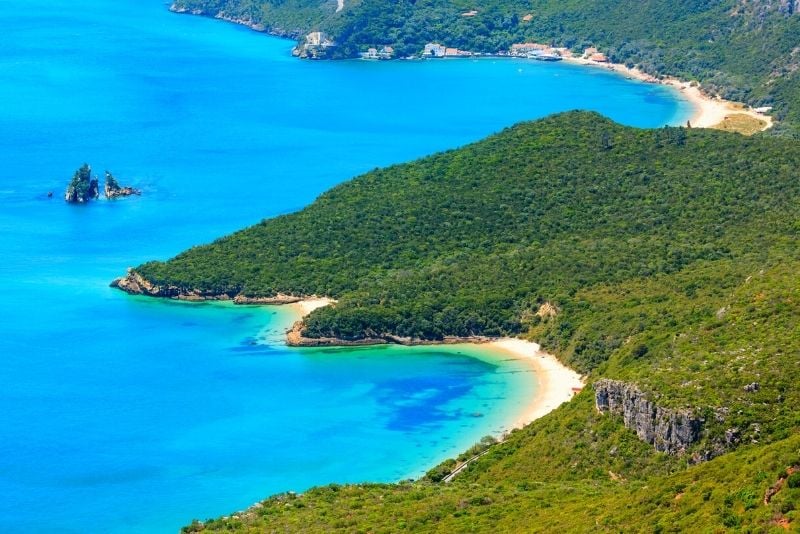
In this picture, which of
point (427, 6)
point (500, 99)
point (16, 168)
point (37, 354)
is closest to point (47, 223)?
point (16, 168)

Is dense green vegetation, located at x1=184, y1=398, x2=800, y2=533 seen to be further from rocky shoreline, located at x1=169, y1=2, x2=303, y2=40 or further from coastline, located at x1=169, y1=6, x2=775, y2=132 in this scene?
rocky shoreline, located at x1=169, y1=2, x2=303, y2=40

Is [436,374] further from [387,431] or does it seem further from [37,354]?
[37,354]

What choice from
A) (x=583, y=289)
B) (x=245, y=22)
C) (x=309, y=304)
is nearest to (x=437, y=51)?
(x=245, y=22)

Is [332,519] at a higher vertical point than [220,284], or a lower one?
lower

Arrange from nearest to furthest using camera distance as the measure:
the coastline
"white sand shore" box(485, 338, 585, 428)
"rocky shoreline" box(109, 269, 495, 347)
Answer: "white sand shore" box(485, 338, 585, 428) → "rocky shoreline" box(109, 269, 495, 347) → the coastline

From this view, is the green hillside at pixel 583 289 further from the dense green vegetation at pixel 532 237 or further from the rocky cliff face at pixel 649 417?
the rocky cliff face at pixel 649 417

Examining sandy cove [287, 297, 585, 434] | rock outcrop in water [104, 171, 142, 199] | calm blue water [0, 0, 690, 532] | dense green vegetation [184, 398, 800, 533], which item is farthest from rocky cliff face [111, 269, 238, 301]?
dense green vegetation [184, 398, 800, 533]

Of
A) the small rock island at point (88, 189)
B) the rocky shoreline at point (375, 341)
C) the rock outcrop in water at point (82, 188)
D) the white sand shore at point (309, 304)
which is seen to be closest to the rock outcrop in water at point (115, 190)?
the small rock island at point (88, 189)
